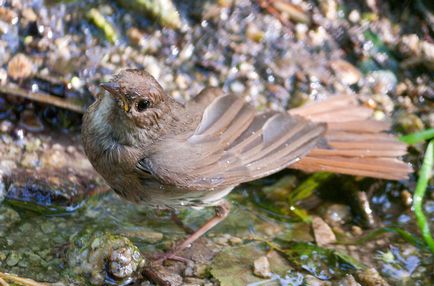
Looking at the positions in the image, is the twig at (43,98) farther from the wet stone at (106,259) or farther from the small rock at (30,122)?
the wet stone at (106,259)

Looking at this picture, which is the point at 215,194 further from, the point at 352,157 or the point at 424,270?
the point at 424,270

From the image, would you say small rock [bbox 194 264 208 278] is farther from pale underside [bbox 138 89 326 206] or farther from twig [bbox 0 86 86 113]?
twig [bbox 0 86 86 113]

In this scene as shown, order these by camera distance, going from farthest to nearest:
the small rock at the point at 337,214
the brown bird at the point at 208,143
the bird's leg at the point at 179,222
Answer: the small rock at the point at 337,214, the bird's leg at the point at 179,222, the brown bird at the point at 208,143

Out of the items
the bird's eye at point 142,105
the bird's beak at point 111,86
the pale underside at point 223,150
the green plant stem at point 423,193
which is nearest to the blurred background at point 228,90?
the green plant stem at point 423,193

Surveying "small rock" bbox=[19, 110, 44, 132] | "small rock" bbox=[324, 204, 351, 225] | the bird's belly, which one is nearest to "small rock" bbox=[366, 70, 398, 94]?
"small rock" bbox=[324, 204, 351, 225]

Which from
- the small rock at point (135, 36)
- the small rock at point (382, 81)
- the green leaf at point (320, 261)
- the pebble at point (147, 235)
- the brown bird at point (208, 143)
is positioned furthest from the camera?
the small rock at point (382, 81)

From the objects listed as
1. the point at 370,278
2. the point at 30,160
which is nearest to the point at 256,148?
the point at 370,278
